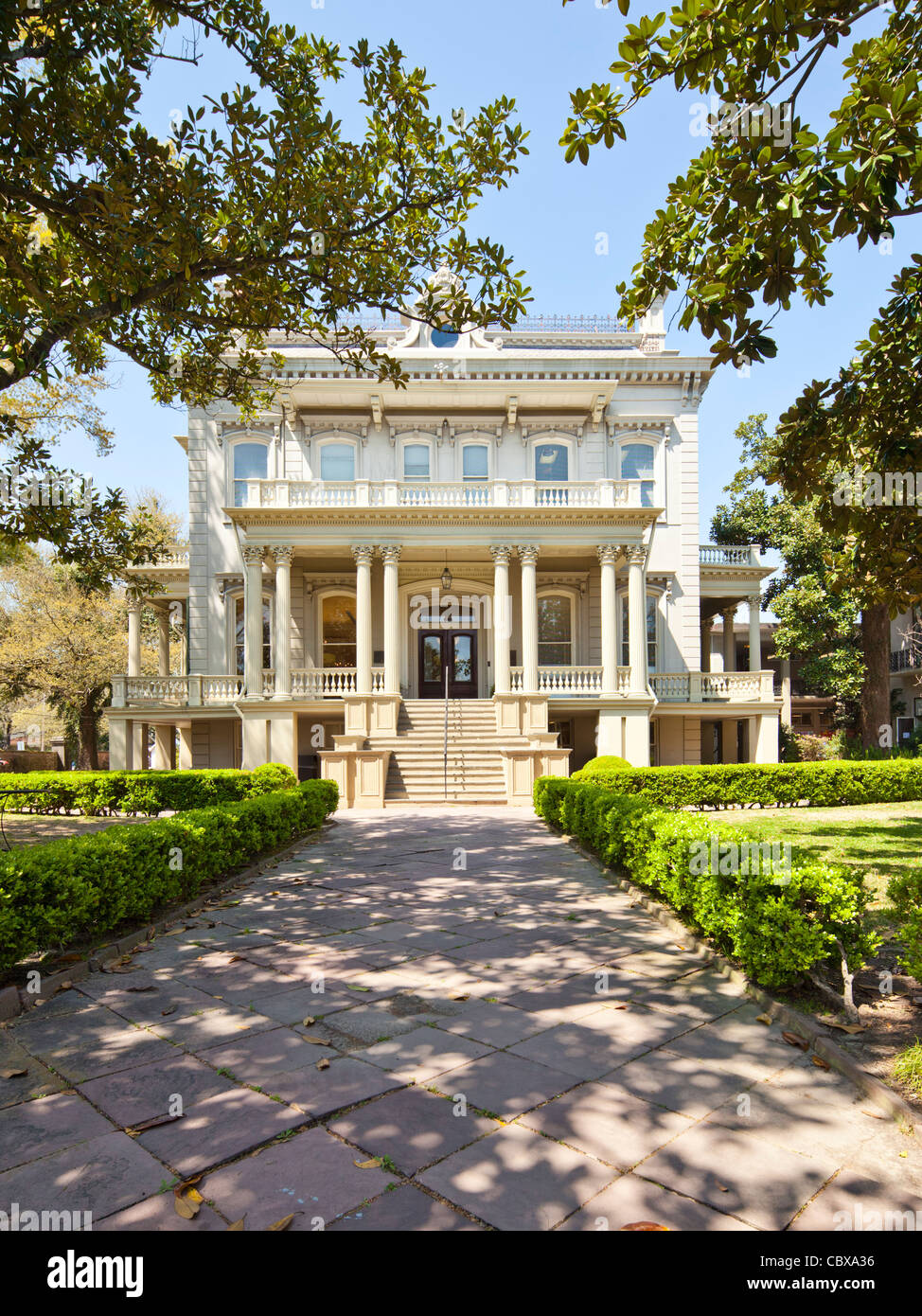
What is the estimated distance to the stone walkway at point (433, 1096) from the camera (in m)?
2.58

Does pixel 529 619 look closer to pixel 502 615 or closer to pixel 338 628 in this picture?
pixel 502 615

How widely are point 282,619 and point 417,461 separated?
692 cm

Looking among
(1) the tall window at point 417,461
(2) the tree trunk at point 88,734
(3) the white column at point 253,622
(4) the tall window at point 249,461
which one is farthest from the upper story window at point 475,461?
(2) the tree trunk at point 88,734

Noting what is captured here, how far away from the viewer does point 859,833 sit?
35.7ft

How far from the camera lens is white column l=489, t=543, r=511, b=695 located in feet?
62.7

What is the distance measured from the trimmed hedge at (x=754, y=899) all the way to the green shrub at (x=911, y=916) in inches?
8.6

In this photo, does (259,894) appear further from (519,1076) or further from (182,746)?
(182,746)

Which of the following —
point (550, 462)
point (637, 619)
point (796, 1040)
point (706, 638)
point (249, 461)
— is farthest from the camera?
point (706, 638)

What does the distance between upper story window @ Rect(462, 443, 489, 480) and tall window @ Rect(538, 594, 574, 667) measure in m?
4.32

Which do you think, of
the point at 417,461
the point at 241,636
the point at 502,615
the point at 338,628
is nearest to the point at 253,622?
the point at 241,636

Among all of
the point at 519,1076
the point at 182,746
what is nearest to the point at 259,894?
the point at 519,1076

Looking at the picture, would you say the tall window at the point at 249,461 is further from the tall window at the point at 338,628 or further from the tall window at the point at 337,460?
the tall window at the point at 338,628

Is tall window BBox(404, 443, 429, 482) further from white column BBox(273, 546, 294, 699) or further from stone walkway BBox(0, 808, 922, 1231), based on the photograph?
stone walkway BBox(0, 808, 922, 1231)
